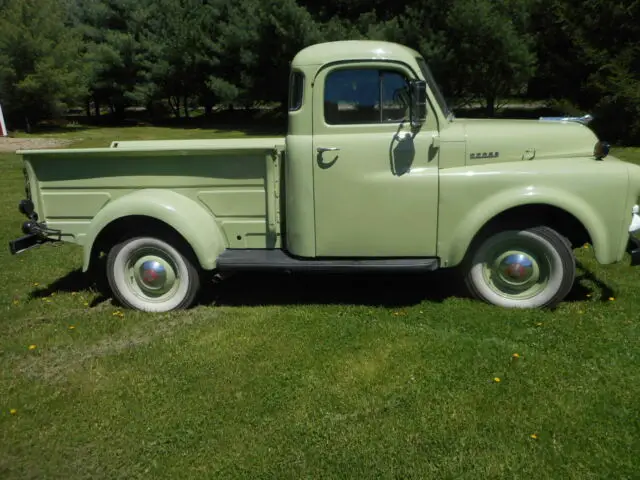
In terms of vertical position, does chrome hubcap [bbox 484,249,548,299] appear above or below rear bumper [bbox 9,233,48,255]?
below

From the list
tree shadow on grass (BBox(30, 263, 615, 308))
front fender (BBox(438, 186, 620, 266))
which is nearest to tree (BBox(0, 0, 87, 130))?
tree shadow on grass (BBox(30, 263, 615, 308))

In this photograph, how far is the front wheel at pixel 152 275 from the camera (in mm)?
5281

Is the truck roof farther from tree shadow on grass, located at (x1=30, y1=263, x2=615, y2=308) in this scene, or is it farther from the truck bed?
tree shadow on grass, located at (x1=30, y1=263, x2=615, y2=308)

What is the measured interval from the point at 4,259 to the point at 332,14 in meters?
20.8

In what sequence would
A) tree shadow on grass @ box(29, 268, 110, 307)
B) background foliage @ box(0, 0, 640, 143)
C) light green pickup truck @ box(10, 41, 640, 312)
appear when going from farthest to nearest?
background foliage @ box(0, 0, 640, 143), tree shadow on grass @ box(29, 268, 110, 307), light green pickup truck @ box(10, 41, 640, 312)

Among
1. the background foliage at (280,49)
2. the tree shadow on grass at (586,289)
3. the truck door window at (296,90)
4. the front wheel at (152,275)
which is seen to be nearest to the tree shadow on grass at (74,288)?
the front wheel at (152,275)

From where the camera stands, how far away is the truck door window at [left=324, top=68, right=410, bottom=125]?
4.88 m

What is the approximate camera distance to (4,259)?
7324mm

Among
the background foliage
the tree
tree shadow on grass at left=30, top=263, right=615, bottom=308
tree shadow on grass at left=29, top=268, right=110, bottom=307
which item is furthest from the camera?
the tree

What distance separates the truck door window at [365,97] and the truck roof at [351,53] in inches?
4.2

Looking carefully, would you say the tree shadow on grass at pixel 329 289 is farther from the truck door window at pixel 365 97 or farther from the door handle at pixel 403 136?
the truck door window at pixel 365 97

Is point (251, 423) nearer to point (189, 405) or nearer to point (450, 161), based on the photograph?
point (189, 405)

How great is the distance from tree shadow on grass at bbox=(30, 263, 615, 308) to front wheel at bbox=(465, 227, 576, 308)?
0.36 m

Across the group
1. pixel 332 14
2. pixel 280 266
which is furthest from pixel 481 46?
pixel 280 266
